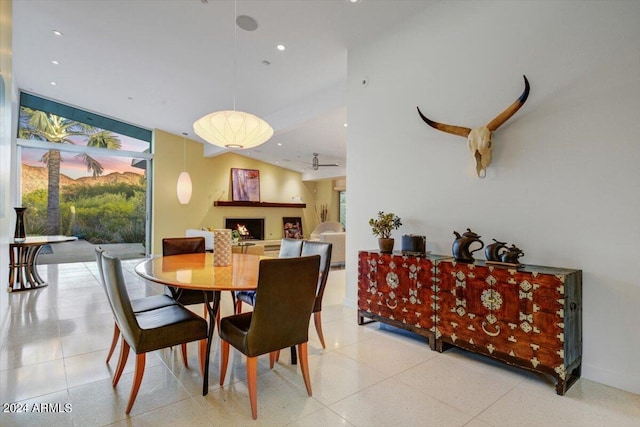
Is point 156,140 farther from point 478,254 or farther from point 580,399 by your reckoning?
point 580,399

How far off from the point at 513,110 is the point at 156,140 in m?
8.30

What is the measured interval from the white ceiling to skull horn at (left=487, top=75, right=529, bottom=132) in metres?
1.46

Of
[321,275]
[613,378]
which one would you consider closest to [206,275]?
[321,275]

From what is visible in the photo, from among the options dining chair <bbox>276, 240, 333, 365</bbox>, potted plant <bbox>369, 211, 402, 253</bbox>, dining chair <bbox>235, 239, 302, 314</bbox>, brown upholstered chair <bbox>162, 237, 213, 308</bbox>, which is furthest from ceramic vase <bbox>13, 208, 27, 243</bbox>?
potted plant <bbox>369, 211, 402, 253</bbox>

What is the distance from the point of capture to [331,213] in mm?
11844

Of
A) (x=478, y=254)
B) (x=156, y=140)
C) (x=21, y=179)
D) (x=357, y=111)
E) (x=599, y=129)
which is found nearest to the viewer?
(x=599, y=129)

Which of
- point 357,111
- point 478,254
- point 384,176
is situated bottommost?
point 478,254

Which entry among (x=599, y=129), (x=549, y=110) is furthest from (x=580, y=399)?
(x=549, y=110)

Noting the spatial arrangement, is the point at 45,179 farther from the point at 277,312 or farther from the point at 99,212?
the point at 277,312

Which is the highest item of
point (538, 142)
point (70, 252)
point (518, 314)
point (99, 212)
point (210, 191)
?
point (210, 191)

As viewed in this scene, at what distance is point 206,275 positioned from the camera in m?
2.24

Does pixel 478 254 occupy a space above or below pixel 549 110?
below

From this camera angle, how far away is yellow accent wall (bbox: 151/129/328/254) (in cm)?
841

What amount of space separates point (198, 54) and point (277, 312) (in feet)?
13.2
